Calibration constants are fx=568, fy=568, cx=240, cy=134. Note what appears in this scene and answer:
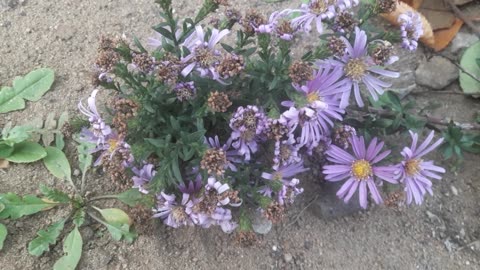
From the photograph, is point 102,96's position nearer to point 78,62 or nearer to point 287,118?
point 78,62

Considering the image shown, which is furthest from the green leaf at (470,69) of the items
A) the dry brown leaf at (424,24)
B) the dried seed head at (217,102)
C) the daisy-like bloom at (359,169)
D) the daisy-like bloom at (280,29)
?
the dried seed head at (217,102)

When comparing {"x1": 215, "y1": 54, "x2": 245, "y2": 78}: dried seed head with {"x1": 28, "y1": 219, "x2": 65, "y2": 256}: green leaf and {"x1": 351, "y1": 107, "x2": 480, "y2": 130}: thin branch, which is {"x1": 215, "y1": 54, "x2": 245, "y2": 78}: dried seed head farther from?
{"x1": 28, "y1": 219, "x2": 65, "y2": 256}: green leaf

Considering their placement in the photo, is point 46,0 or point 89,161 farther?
point 46,0

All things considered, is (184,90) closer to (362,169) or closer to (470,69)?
(362,169)

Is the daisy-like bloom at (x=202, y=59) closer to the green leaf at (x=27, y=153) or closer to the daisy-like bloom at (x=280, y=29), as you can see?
the daisy-like bloom at (x=280, y=29)

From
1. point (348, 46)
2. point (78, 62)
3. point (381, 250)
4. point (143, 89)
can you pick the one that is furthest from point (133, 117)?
point (381, 250)

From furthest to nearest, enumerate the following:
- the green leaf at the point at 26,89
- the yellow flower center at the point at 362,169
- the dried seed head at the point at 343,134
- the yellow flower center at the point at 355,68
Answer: the green leaf at the point at 26,89 < the yellow flower center at the point at 362,169 < the dried seed head at the point at 343,134 < the yellow flower center at the point at 355,68
